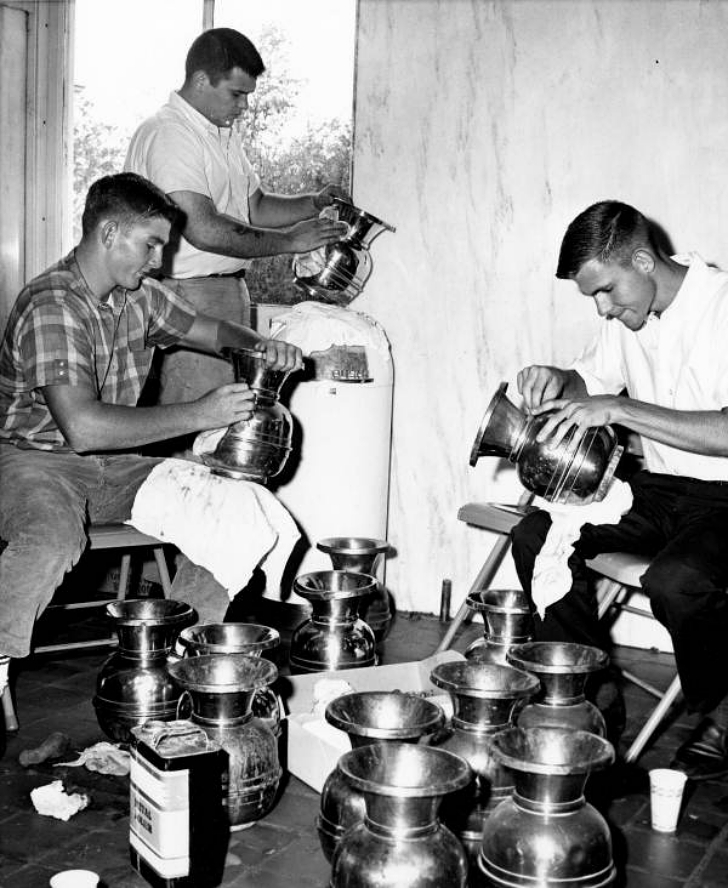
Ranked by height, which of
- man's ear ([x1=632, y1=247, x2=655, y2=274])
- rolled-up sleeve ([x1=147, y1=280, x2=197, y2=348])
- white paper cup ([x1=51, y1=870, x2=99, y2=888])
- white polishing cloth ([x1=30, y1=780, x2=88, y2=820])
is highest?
man's ear ([x1=632, y1=247, x2=655, y2=274])

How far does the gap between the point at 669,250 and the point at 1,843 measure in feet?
9.89

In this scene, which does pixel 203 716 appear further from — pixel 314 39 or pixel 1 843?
pixel 314 39

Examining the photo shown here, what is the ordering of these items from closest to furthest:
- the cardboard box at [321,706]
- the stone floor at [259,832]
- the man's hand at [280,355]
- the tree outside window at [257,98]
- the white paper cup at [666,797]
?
the stone floor at [259,832]
the white paper cup at [666,797]
the cardboard box at [321,706]
the man's hand at [280,355]
the tree outside window at [257,98]

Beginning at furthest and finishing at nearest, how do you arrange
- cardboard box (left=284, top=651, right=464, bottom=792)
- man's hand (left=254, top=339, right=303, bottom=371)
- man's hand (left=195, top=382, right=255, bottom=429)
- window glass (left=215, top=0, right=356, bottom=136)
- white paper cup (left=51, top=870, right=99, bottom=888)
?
window glass (left=215, top=0, right=356, bottom=136), man's hand (left=254, top=339, right=303, bottom=371), man's hand (left=195, top=382, right=255, bottom=429), cardboard box (left=284, top=651, right=464, bottom=792), white paper cup (left=51, top=870, right=99, bottom=888)

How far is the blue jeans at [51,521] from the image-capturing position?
3.04 m

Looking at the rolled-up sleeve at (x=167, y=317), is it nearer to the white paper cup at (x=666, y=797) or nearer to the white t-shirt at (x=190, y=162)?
the white t-shirt at (x=190, y=162)

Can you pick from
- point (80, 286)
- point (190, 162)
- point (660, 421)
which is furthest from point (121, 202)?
point (660, 421)

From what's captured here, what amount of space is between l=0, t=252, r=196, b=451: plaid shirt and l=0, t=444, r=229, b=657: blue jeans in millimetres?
112

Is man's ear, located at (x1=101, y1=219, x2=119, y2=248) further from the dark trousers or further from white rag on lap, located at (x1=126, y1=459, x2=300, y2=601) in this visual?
the dark trousers

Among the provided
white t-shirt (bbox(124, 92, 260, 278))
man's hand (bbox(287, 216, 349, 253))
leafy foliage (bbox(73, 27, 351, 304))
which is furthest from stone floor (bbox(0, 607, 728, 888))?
leafy foliage (bbox(73, 27, 351, 304))

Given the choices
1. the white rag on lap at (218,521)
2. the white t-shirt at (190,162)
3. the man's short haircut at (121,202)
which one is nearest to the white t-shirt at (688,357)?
the white rag on lap at (218,521)

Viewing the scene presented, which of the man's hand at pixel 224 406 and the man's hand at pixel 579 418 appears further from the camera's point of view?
the man's hand at pixel 224 406

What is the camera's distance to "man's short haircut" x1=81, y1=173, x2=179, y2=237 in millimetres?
3469

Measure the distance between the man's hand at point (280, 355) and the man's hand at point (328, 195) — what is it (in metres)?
1.19
